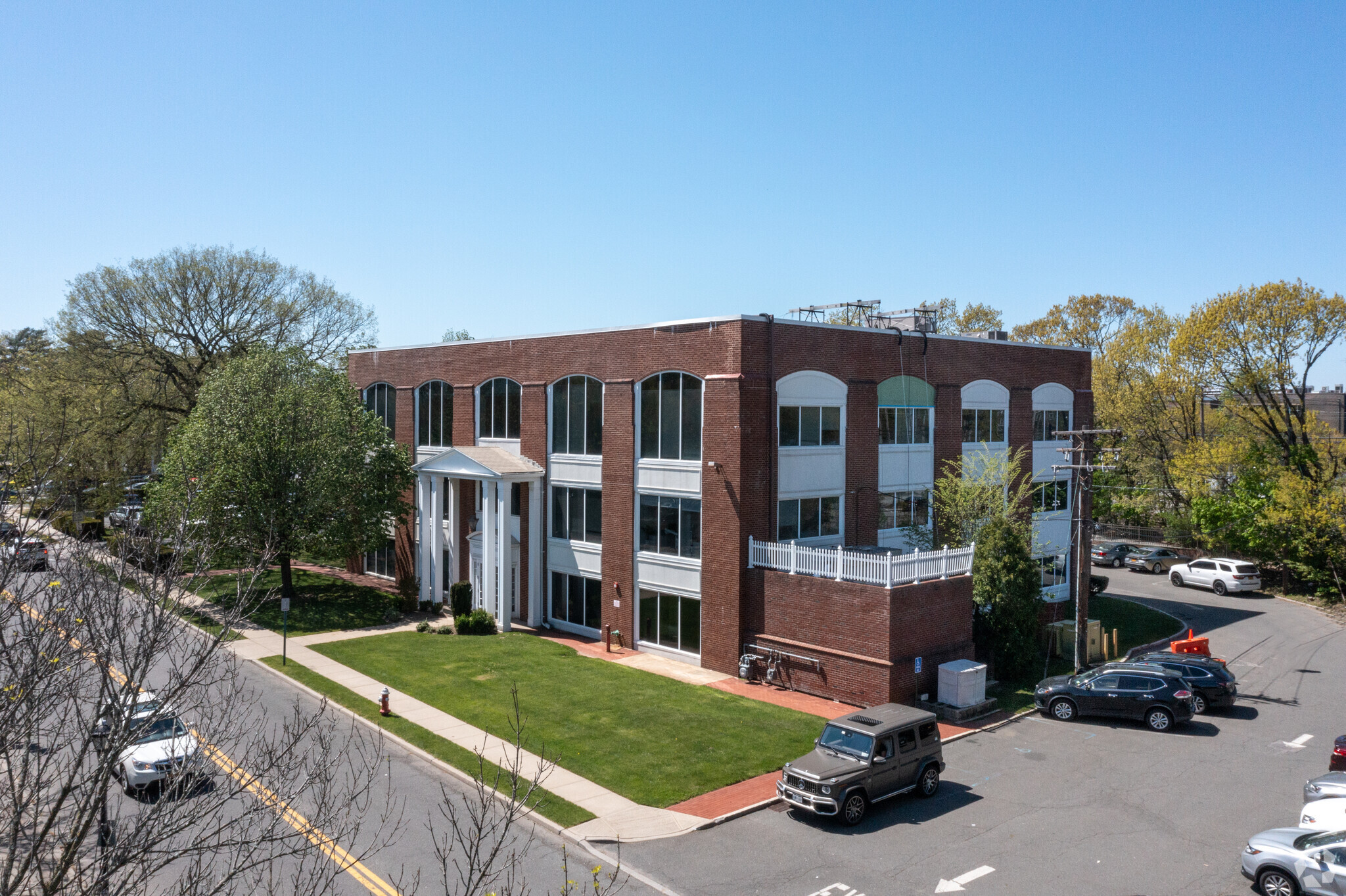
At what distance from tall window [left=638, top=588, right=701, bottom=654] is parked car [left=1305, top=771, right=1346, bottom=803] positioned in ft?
51.2

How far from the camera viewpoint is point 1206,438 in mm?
54594

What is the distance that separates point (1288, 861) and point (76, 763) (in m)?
16.1

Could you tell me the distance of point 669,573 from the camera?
95.8 ft

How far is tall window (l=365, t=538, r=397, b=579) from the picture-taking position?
4231 centimetres

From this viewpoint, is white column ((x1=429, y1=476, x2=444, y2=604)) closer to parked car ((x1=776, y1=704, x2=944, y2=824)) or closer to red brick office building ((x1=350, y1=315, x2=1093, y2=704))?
red brick office building ((x1=350, y1=315, x2=1093, y2=704))

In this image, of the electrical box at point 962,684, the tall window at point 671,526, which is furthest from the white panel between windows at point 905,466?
the electrical box at point 962,684

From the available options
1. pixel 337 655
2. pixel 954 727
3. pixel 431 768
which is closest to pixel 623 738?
pixel 431 768

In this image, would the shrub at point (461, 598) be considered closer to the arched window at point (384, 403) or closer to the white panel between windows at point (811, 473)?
the arched window at point (384, 403)

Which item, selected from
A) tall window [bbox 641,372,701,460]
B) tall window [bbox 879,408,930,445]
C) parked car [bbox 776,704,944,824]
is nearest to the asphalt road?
parked car [bbox 776,704,944,824]

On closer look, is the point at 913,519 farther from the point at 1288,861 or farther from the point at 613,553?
the point at 1288,861

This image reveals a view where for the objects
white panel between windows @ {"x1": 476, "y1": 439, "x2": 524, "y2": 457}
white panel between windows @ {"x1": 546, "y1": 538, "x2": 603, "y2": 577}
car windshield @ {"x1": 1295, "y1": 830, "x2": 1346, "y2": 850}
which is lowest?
car windshield @ {"x1": 1295, "y1": 830, "x2": 1346, "y2": 850}

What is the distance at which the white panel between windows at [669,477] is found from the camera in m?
28.5

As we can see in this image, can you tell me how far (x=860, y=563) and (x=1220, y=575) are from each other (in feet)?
98.3

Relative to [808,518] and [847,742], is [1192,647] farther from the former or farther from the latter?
[847,742]
